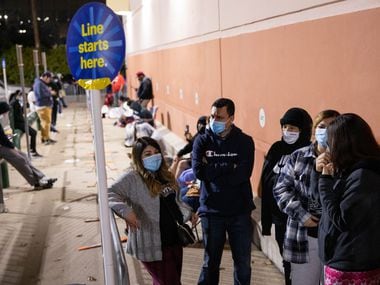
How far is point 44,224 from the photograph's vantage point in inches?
307

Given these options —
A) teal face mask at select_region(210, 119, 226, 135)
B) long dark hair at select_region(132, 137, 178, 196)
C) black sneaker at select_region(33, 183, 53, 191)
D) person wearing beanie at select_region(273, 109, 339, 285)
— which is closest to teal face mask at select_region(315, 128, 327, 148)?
person wearing beanie at select_region(273, 109, 339, 285)

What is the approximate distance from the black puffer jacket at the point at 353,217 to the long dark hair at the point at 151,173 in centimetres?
136

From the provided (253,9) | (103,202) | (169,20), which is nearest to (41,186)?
(253,9)

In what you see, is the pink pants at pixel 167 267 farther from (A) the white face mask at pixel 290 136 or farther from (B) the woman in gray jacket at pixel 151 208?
(A) the white face mask at pixel 290 136

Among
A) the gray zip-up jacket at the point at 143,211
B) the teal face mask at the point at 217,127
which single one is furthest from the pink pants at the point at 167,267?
the teal face mask at the point at 217,127

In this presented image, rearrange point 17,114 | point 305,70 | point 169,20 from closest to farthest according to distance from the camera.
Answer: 1. point 305,70
2. point 17,114
3. point 169,20

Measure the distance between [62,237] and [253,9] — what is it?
4.03 m

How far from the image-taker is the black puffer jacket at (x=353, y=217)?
2893 millimetres

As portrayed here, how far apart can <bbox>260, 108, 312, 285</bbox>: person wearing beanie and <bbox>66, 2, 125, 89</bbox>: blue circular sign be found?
1.54 metres

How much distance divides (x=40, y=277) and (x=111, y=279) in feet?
8.52

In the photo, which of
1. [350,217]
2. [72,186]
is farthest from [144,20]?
[350,217]

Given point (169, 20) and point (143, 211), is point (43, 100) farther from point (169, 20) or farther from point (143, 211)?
point (143, 211)

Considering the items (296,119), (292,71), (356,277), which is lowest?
(356,277)

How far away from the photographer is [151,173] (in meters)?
4.04
